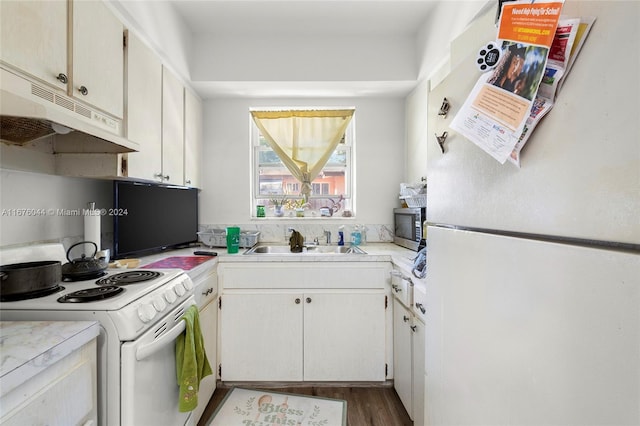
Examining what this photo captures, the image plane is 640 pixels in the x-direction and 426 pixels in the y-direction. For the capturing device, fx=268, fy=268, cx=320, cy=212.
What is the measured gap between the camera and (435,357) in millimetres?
921

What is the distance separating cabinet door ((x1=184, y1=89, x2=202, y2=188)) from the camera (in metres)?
2.16

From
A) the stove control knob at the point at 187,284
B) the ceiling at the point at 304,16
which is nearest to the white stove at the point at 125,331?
the stove control knob at the point at 187,284

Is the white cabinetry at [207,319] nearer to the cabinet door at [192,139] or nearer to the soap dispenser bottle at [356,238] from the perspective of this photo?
the cabinet door at [192,139]

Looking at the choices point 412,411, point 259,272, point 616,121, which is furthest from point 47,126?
point 412,411

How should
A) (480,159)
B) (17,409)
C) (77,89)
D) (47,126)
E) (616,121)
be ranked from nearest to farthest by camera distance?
(616,121) → (17,409) → (480,159) → (47,126) → (77,89)

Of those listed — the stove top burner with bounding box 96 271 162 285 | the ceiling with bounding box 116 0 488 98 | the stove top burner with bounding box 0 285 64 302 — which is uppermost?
the ceiling with bounding box 116 0 488 98

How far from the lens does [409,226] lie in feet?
7.09

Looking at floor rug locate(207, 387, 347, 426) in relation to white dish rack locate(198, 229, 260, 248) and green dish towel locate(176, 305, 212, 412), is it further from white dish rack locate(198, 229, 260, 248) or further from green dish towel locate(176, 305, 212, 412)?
white dish rack locate(198, 229, 260, 248)

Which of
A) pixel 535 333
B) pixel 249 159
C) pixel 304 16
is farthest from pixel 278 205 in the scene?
pixel 535 333

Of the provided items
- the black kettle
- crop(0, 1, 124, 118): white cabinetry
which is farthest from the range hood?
the black kettle

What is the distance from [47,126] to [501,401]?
1697 millimetres

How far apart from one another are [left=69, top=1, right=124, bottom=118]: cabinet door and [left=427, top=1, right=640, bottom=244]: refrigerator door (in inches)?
60.8

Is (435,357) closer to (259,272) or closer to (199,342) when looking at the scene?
(199,342)

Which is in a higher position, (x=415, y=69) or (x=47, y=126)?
(x=415, y=69)
